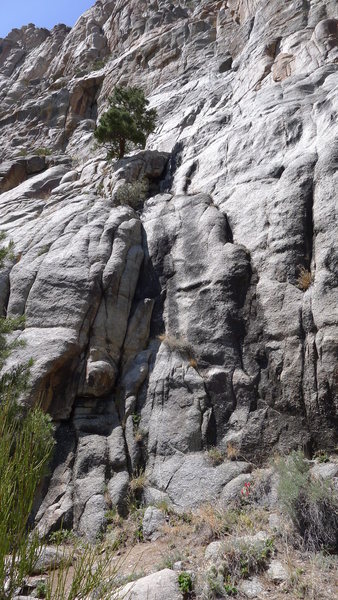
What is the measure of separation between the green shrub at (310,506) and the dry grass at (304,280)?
3738 millimetres

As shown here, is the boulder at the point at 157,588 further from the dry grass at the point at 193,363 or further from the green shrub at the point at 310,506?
the dry grass at the point at 193,363

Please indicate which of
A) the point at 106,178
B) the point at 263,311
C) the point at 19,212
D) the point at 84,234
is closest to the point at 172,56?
the point at 106,178

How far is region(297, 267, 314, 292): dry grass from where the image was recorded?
30.5 feet

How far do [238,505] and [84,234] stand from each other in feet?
29.9

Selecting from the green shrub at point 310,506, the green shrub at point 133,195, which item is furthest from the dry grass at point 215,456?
the green shrub at point 133,195

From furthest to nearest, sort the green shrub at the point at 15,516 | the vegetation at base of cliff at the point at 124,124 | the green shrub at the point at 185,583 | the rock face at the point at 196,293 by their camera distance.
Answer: the vegetation at base of cliff at the point at 124,124
the rock face at the point at 196,293
the green shrub at the point at 185,583
the green shrub at the point at 15,516

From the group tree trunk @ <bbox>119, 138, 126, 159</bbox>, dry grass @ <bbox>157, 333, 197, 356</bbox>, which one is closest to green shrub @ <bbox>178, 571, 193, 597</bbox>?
dry grass @ <bbox>157, 333, 197, 356</bbox>

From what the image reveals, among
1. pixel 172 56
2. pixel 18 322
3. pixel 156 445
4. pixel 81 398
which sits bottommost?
pixel 156 445

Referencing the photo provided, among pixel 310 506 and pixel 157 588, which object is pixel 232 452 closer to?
pixel 310 506

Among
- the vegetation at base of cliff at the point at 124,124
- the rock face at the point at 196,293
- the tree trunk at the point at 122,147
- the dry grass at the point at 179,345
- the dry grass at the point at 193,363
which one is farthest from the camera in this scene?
the tree trunk at the point at 122,147

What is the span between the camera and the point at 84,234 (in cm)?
1368

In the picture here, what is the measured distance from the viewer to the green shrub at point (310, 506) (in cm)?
625

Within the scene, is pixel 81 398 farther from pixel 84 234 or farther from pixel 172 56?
pixel 172 56

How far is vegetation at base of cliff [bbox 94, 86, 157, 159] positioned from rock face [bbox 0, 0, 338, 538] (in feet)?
5.04
